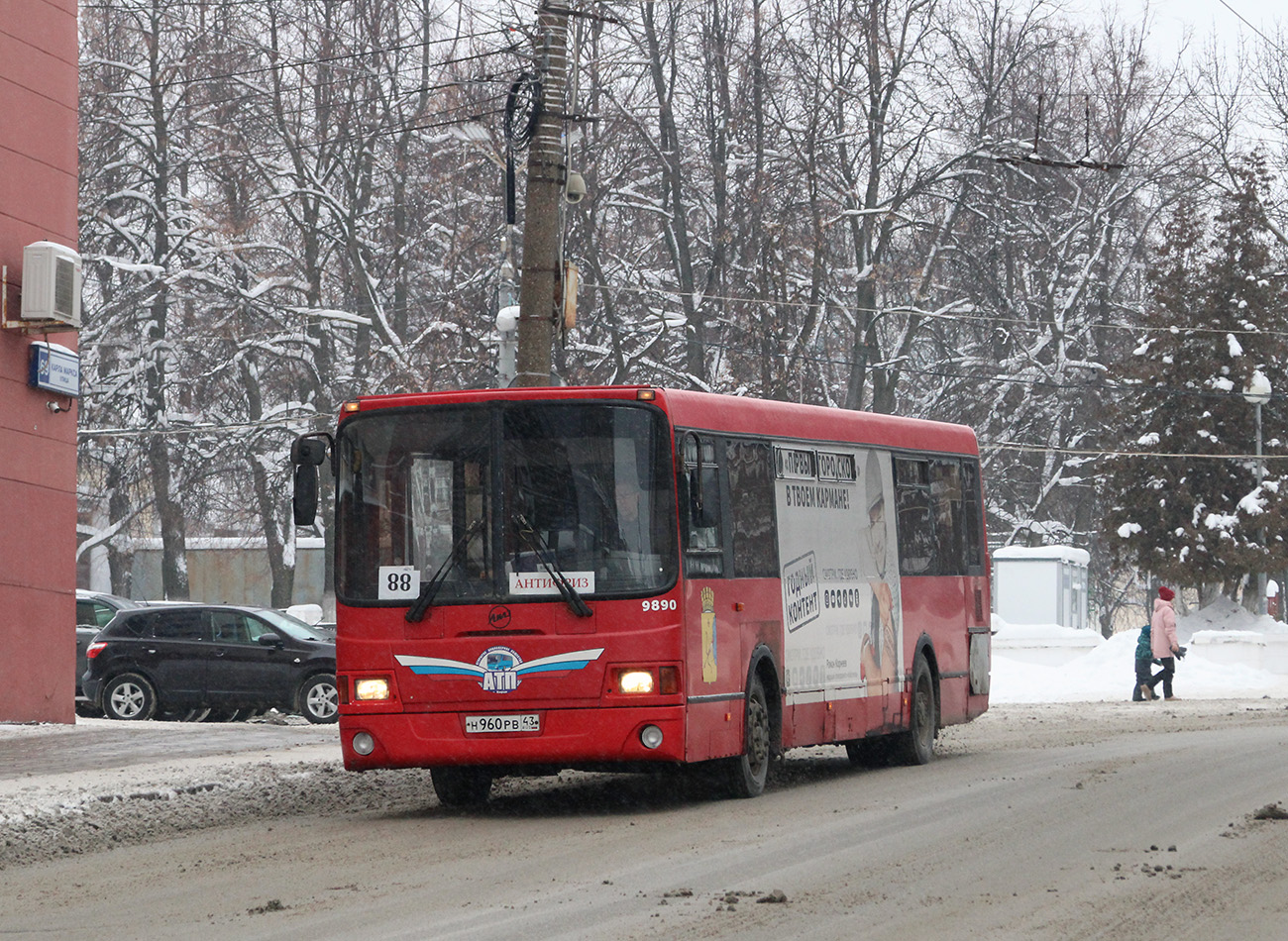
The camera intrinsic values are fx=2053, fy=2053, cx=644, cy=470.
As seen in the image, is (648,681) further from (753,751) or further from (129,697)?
(129,697)

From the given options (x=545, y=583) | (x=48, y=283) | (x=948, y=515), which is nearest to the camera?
(x=545, y=583)

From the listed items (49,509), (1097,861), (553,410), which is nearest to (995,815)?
(1097,861)

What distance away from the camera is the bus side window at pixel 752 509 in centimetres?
1382

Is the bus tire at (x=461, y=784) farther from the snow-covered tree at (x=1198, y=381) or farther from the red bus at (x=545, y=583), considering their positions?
the snow-covered tree at (x=1198, y=381)

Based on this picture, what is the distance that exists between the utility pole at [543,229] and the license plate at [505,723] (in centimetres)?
623

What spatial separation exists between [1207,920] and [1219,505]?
39.4 m

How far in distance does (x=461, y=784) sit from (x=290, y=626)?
1188 centimetres

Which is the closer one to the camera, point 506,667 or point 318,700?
point 506,667

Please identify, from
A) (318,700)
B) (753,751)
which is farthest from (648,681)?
(318,700)

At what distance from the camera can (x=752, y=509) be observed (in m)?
14.1

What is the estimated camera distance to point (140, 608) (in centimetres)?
2577

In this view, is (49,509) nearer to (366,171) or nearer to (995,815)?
(995,815)

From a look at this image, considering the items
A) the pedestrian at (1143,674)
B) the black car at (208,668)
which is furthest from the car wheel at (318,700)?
the pedestrian at (1143,674)

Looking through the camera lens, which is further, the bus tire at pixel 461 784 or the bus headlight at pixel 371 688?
the bus tire at pixel 461 784
